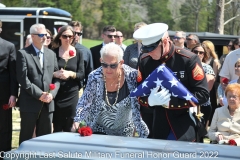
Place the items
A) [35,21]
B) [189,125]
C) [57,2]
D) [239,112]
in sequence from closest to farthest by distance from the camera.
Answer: [189,125] < [239,112] < [35,21] < [57,2]

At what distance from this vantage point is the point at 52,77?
732 centimetres

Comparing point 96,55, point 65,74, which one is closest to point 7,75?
point 65,74

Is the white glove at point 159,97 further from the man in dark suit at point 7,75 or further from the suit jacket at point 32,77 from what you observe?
the man in dark suit at point 7,75

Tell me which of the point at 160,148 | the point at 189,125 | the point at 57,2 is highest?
the point at 160,148

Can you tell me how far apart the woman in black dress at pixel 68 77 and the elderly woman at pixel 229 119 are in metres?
2.15

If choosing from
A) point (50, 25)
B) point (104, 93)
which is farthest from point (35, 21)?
point (104, 93)

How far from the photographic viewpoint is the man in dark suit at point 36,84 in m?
6.99

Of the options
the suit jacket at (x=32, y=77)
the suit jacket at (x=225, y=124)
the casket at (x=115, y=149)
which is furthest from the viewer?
the suit jacket at (x=32, y=77)

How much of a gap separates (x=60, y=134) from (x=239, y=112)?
356 cm

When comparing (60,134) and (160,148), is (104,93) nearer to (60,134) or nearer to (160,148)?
(60,134)

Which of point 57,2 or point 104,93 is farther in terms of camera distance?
point 57,2

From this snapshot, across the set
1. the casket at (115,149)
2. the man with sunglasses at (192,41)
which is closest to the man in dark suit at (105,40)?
the man with sunglasses at (192,41)

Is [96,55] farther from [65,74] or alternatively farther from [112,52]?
[112,52]

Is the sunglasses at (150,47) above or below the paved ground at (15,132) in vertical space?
above
